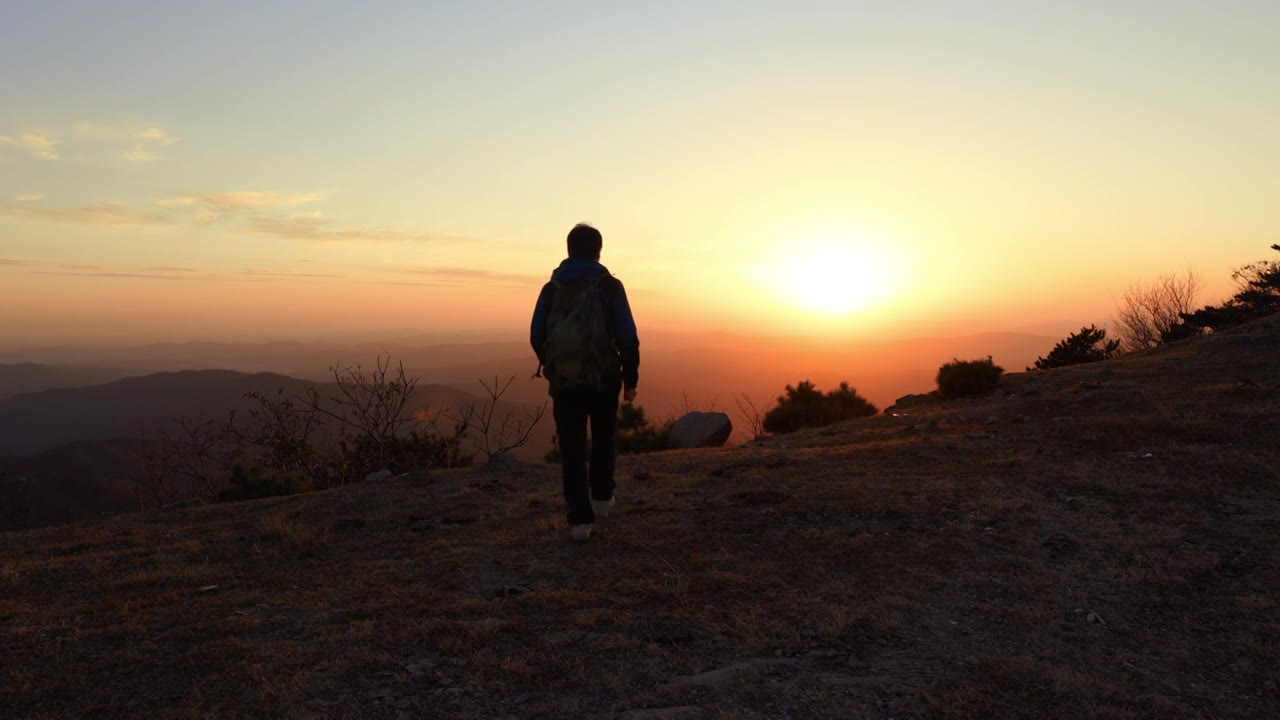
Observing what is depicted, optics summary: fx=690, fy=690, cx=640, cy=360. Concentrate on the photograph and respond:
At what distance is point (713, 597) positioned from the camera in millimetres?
4031

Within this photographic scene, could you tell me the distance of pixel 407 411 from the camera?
13266 mm

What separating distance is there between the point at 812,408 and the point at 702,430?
2845mm

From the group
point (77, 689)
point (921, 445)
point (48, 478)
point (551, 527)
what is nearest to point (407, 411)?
point (551, 527)

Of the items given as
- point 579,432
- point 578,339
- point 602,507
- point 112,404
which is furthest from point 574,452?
point 112,404

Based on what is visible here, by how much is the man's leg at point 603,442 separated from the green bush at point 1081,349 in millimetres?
20939

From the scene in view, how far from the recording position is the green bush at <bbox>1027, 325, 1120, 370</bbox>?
872 inches

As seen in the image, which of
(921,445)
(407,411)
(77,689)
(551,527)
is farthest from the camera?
(407,411)

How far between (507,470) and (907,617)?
572 cm

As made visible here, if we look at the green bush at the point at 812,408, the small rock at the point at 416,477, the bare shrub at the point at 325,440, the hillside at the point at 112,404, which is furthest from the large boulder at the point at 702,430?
the hillside at the point at 112,404

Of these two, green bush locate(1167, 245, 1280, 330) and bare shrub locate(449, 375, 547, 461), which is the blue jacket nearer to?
bare shrub locate(449, 375, 547, 461)

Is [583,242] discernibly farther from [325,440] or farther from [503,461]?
[325,440]

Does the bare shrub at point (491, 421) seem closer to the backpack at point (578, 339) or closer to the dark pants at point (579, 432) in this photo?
the dark pants at point (579, 432)

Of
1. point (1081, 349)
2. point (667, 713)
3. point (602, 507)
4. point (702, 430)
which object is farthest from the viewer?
point (1081, 349)

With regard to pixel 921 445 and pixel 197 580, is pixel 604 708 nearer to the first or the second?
pixel 197 580
